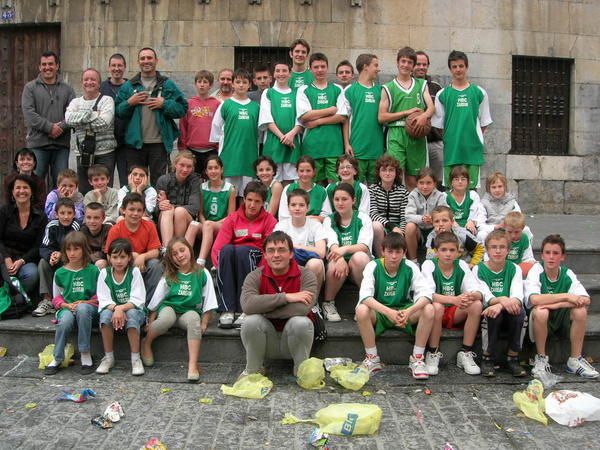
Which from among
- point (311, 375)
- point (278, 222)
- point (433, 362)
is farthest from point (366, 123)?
point (311, 375)

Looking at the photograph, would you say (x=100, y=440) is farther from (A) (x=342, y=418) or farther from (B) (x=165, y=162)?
(B) (x=165, y=162)

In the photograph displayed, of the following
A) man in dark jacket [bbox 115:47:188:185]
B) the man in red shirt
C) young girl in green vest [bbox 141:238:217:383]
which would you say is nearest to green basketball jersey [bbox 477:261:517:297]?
the man in red shirt

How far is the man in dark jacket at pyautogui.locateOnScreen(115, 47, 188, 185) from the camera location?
26.1 feet

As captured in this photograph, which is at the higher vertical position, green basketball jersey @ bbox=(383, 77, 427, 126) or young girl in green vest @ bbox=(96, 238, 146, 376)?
green basketball jersey @ bbox=(383, 77, 427, 126)

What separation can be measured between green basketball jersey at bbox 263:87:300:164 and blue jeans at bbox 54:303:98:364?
294cm

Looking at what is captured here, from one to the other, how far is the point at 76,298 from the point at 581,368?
4.17 m

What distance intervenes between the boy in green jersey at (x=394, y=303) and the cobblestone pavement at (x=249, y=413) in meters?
0.19

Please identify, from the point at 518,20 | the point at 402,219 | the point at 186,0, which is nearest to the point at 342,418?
the point at 402,219

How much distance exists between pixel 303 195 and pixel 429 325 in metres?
1.70

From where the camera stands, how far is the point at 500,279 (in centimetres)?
585

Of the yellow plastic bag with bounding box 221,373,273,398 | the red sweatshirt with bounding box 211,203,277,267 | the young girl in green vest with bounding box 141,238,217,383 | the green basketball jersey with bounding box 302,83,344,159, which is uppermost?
the green basketball jersey with bounding box 302,83,344,159

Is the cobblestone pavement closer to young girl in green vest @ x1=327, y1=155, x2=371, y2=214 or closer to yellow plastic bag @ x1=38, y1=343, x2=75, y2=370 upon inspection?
yellow plastic bag @ x1=38, y1=343, x2=75, y2=370

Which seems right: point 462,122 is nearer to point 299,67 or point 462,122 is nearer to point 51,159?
point 299,67

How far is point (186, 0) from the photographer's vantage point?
34.9 feet
